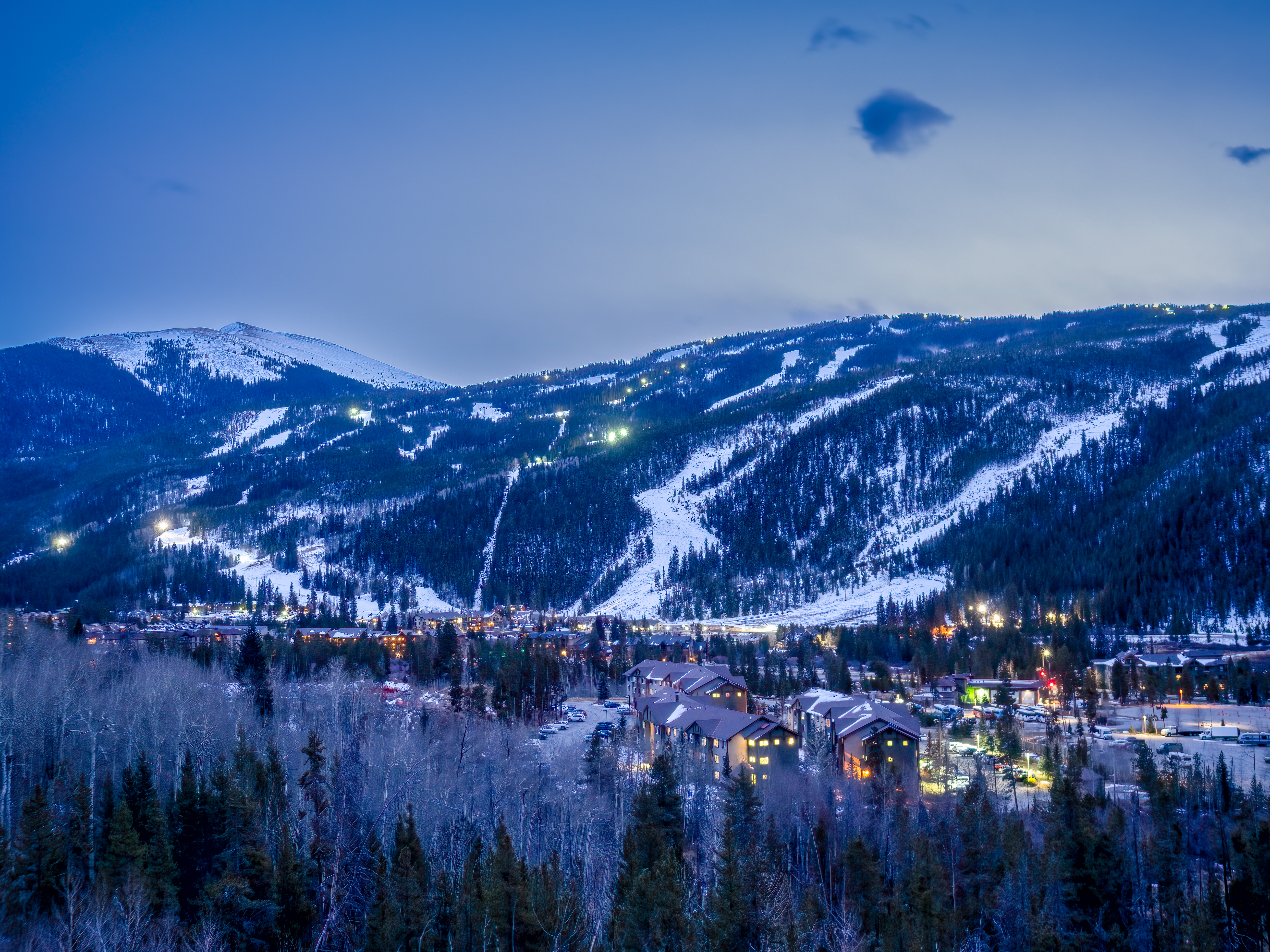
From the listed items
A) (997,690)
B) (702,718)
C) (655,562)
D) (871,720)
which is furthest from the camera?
(655,562)

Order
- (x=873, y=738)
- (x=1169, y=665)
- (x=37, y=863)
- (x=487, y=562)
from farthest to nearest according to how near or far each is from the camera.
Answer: (x=487, y=562), (x=1169, y=665), (x=873, y=738), (x=37, y=863)

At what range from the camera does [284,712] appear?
60.4 meters

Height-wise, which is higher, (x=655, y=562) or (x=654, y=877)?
(x=655, y=562)

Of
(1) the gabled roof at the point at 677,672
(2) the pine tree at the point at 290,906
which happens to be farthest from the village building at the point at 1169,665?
(2) the pine tree at the point at 290,906

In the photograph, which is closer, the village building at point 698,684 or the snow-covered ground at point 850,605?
the village building at point 698,684

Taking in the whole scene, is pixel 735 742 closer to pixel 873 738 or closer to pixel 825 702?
pixel 873 738

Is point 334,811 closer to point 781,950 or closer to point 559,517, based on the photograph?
point 781,950

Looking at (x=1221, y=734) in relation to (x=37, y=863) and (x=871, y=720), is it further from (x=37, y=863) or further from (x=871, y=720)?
(x=37, y=863)

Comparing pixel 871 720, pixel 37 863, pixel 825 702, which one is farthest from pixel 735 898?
pixel 825 702

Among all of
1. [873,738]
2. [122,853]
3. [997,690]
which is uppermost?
[873,738]

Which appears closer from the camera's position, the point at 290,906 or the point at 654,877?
the point at 290,906

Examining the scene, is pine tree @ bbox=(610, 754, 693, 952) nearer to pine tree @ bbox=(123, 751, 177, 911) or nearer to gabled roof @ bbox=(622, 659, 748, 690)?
pine tree @ bbox=(123, 751, 177, 911)

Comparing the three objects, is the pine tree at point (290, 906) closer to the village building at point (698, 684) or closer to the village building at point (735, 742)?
the village building at point (735, 742)

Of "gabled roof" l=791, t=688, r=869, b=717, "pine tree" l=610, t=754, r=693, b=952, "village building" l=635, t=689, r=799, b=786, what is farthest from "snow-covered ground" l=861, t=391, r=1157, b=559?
"pine tree" l=610, t=754, r=693, b=952
